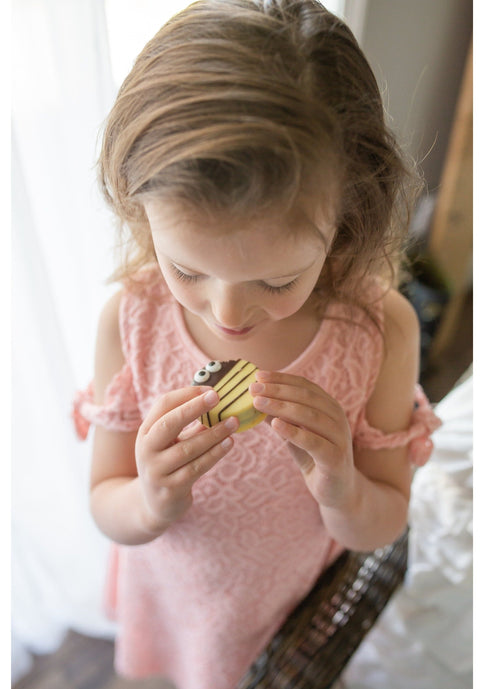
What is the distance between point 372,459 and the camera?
0.75 metres

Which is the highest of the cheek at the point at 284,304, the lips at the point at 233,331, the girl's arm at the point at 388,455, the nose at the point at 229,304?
the nose at the point at 229,304

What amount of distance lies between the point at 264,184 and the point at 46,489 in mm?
798

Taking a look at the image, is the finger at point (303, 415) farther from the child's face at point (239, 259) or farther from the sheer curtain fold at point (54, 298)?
the sheer curtain fold at point (54, 298)

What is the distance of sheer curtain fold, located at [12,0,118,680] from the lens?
69cm

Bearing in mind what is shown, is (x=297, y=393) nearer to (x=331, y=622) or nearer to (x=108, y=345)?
(x=108, y=345)

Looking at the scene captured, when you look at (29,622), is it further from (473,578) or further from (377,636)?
(473,578)

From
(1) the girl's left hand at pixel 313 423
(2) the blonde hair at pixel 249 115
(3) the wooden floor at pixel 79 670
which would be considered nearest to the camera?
(2) the blonde hair at pixel 249 115

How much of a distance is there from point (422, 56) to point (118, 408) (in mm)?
1292

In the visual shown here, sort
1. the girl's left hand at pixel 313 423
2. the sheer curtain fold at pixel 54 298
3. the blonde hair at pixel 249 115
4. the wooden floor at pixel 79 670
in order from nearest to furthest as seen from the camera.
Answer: the blonde hair at pixel 249 115 → the girl's left hand at pixel 313 423 → the sheer curtain fold at pixel 54 298 → the wooden floor at pixel 79 670

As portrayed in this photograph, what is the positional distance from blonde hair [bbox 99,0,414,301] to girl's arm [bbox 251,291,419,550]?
0.20 meters

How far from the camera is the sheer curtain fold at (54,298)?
2.27 ft

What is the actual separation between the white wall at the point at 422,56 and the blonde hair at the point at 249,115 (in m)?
0.56

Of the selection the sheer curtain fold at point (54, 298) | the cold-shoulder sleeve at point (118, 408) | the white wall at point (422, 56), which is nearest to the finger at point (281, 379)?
the cold-shoulder sleeve at point (118, 408)

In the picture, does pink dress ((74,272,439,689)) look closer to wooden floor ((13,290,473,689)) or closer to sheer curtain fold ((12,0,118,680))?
sheer curtain fold ((12,0,118,680))
